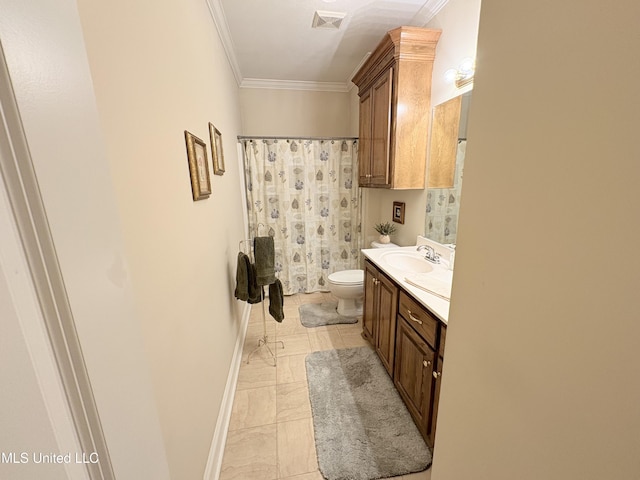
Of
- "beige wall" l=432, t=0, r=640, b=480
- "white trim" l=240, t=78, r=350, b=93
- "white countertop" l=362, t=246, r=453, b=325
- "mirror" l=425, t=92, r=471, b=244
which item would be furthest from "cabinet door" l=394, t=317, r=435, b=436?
"white trim" l=240, t=78, r=350, b=93

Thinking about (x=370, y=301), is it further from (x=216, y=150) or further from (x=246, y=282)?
(x=216, y=150)

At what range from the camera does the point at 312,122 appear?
331 cm

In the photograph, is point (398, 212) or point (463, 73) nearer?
point (463, 73)

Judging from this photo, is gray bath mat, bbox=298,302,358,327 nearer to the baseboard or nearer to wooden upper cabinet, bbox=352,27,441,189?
the baseboard

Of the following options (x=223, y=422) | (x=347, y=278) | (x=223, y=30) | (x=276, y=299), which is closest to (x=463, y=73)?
(x=223, y=30)

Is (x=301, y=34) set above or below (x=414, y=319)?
above

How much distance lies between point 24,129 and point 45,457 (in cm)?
36

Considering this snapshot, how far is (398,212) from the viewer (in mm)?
2566

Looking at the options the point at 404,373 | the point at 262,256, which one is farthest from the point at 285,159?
the point at 404,373

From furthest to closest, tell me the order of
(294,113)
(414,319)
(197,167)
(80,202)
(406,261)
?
(294,113) < (406,261) < (414,319) < (197,167) < (80,202)

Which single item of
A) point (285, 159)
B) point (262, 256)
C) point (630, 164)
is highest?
point (285, 159)

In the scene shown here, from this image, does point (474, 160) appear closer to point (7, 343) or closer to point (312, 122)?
point (7, 343)

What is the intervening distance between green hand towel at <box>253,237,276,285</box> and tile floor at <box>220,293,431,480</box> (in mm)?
736

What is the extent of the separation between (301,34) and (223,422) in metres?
2.82
